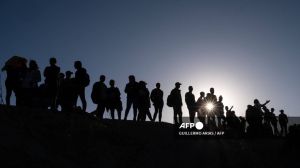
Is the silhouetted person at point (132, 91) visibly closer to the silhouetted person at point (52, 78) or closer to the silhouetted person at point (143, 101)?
the silhouetted person at point (143, 101)

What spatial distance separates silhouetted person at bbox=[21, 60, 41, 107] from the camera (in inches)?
498

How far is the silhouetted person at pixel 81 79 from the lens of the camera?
13.7 metres

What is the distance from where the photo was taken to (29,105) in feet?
43.0

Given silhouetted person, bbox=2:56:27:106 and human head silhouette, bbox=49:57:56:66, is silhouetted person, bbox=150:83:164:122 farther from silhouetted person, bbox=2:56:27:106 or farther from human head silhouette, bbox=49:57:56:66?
silhouetted person, bbox=2:56:27:106

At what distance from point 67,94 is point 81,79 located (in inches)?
26.4

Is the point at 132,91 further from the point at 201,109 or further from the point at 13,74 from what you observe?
the point at 13,74

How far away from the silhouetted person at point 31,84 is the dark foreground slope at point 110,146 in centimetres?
100

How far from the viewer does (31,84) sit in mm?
12680

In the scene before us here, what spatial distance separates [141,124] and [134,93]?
4.57ft

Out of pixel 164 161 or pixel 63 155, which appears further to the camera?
pixel 164 161

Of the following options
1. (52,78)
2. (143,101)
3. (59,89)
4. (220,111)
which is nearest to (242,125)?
(220,111)

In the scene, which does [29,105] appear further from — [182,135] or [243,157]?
[243,157]

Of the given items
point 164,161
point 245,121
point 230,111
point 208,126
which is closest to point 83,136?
point 164,161

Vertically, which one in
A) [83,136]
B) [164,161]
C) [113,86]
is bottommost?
[164,161]
